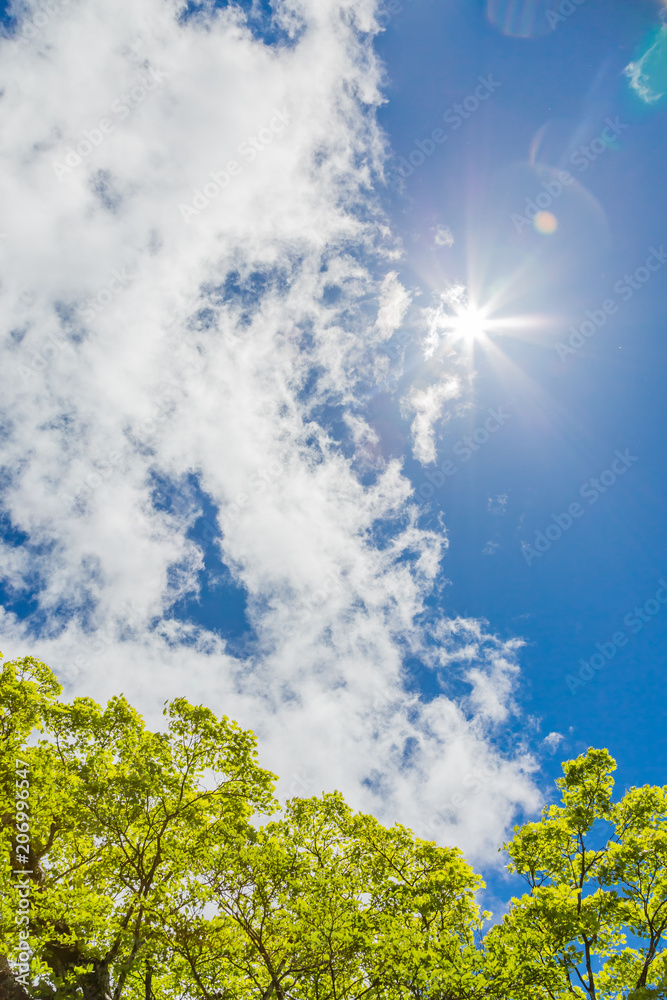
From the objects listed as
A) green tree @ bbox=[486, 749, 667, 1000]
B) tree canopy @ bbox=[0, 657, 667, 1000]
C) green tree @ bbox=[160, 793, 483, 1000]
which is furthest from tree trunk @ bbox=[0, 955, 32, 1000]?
green tree @ bbox=[486, 749, 667, 1000]

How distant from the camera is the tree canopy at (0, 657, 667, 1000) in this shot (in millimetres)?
12484

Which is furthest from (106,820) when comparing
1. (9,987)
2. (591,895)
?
(591,895)

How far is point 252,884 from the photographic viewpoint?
13750mm

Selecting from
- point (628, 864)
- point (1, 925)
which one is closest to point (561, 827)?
point (628, 864)

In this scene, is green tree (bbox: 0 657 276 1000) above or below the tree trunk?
above

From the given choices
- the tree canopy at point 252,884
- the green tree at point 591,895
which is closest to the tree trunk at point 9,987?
the tree canopy at point 252,884

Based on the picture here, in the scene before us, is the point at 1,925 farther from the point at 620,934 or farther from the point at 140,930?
the point at 620,934

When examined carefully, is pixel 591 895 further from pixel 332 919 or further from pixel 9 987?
pixel 9 987

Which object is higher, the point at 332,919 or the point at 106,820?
the point at 106,820

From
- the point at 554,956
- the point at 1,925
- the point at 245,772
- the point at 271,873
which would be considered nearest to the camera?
the point at 1,925

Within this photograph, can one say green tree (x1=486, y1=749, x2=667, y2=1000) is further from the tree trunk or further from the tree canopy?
the tree trunk

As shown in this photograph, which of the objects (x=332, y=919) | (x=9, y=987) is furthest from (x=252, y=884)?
(x=9, y=987)

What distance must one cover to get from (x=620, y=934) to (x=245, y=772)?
46.5ft

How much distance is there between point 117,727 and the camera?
623 inches
